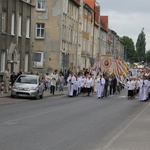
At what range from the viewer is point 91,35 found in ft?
299

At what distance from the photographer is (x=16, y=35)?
42375mm

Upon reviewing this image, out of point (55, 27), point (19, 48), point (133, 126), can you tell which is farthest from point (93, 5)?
point (133, 126)

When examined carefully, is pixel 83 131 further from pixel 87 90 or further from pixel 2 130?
pixel 87 90

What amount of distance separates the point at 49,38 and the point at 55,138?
49.1 m

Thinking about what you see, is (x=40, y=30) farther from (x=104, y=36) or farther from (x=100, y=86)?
(x=104, y=36)

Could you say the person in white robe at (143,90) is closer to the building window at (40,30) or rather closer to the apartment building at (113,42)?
the building window at (40,30)

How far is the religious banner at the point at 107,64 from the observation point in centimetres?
4747

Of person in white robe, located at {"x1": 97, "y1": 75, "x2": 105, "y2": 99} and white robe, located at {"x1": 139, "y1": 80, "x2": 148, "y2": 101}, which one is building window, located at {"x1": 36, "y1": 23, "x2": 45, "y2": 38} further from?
white robe, located at {"x1": 139, "y1": 80, "x2": 148, "y2": 101}

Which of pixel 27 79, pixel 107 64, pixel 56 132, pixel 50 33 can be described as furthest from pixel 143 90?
pixel 50 33

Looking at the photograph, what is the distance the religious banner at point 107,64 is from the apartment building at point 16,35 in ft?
22.0

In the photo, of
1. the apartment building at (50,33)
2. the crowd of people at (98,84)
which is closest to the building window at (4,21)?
the crowd of people at (98,84)

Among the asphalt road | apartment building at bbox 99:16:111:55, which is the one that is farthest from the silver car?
apartment building at bbox 99:16:111:55

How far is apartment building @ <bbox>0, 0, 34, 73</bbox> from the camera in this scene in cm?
4003

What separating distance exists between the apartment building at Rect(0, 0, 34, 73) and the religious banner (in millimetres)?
6701
